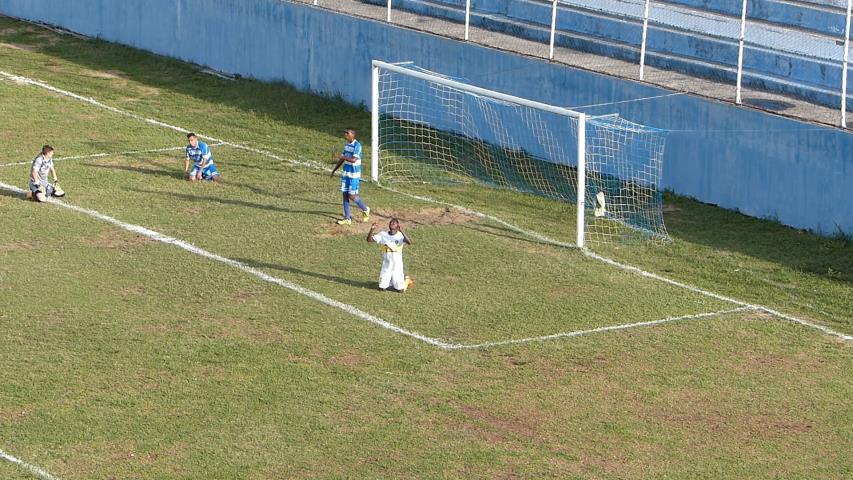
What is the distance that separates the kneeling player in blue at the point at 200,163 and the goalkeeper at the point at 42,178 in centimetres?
242

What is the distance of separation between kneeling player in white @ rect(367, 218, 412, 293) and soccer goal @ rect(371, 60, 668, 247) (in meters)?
3.70

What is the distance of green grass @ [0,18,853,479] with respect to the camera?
15625mm

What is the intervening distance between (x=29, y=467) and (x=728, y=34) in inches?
661

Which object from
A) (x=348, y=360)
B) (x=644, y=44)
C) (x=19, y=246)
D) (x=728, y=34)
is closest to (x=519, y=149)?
(x=644, y=44)

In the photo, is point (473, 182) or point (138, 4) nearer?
point (473, 182)

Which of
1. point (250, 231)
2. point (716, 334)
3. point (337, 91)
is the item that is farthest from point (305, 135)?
point (716, 334)

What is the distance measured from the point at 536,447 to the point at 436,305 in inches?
184

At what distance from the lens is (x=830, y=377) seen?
1806 centimetres

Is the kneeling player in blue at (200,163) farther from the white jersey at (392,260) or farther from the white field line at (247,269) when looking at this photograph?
the white jersey at (392,260)

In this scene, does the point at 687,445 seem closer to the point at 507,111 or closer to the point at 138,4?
the point at 507,111

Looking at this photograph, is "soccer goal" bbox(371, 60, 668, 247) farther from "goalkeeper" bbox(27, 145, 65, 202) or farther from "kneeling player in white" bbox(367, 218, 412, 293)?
"goalkeeper" bbox(27, 145, 65, 202)

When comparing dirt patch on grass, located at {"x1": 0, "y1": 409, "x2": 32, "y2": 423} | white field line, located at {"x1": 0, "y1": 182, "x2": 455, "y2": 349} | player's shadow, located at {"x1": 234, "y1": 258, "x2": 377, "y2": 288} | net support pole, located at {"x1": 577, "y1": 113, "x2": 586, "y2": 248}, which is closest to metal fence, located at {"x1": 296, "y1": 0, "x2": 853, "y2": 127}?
net support pole, located at {"x1": 577, "y1": 113, "x2": 586, "y2": 248}

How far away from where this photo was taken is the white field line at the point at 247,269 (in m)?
19.2

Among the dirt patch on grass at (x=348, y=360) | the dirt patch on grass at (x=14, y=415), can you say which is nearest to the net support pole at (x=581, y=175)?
the dirt patch on grass at (x=348, y=360)
